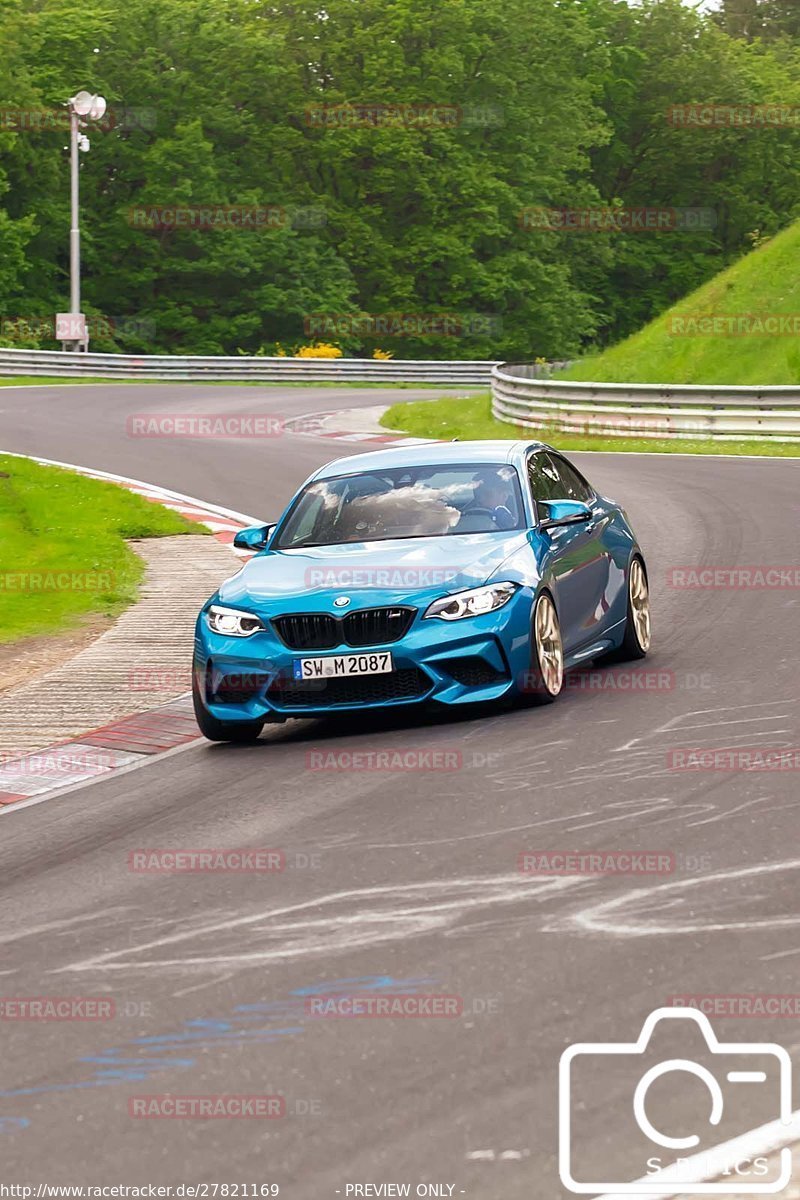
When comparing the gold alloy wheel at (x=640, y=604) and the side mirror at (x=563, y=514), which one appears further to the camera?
the gold alloy wheel at (x=640, y=604)

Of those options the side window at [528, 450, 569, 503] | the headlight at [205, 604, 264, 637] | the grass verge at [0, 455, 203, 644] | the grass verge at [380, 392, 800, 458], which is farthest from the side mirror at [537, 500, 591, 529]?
the grass verge at [380, 392, 800, 458]

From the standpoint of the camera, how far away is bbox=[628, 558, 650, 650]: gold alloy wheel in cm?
1222

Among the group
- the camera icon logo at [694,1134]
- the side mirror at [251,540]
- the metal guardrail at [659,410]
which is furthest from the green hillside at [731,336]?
the camera icon logo at [694,1134]

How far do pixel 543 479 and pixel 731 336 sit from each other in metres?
26.0

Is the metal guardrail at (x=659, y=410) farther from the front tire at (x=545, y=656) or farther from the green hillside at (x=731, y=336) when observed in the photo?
the front tire at (x=545, y=656)

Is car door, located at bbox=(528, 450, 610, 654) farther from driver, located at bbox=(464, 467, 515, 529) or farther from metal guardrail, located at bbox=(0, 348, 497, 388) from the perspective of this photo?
metal guardrail, located at bbox=(0, 348, 497, 388)

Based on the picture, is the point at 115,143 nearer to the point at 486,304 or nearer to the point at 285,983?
A: the point at 486,304

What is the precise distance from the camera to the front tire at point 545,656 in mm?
10383

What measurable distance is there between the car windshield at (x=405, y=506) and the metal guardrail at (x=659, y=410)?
18.3 meters

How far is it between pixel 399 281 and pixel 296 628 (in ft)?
217

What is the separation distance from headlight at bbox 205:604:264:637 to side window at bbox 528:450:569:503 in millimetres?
2193

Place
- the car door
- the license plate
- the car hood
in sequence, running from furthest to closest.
Result: 1. the car door
2. the car hood
3. the license plate

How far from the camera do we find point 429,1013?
551 cm

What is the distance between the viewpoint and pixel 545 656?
10.6 metres
